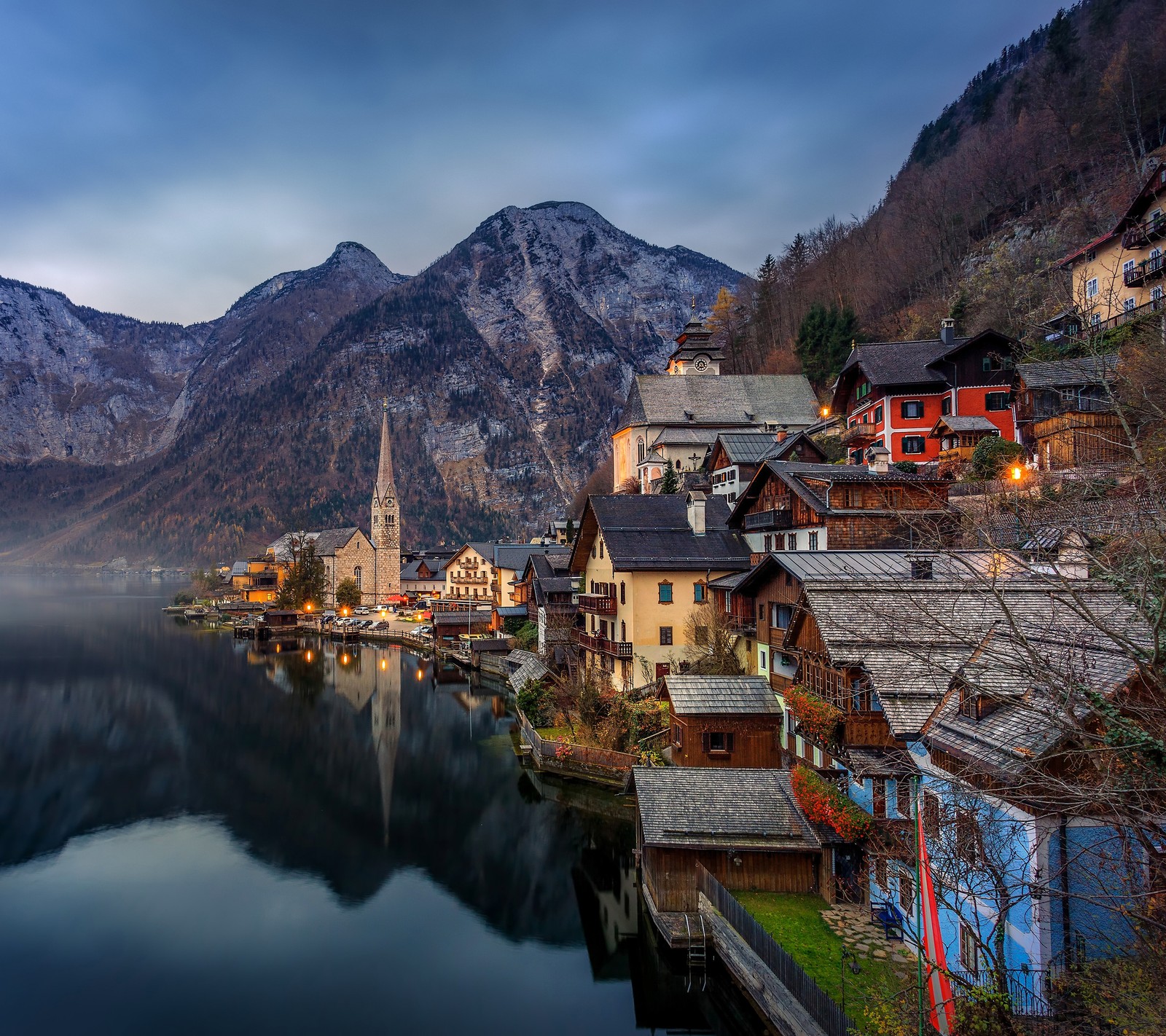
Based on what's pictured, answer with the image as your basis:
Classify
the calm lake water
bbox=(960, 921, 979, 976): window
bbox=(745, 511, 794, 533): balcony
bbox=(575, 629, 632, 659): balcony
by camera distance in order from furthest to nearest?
bbox=(575, 629, 632, 659): balcony < bbox=(745, 511, 794, 533): balcony < the calm lake water < bbox=(960, 921, 979, 976): window

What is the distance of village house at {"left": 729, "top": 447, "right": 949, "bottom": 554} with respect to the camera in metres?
27.0

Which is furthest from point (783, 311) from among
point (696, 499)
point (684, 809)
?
point (684, 809)

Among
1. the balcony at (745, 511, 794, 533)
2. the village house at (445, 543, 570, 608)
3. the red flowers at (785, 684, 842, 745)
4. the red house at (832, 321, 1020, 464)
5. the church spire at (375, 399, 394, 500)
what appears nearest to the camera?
the red flowers at (785, 684, 842, 745)

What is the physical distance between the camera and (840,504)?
90.4 ft

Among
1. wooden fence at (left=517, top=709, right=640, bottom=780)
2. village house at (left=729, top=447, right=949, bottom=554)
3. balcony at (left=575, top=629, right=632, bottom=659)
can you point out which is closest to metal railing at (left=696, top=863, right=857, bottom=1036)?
wooden fence at (left=517, top=709, right=640, bottom=780)

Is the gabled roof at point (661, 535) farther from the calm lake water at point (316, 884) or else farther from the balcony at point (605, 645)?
the calm lake water at point (316, 884)

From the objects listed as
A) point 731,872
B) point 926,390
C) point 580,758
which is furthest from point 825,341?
point 731,872

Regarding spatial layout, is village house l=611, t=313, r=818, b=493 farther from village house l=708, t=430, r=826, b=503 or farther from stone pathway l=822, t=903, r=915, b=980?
stone pathway l=822, t=903, r=915, b=980

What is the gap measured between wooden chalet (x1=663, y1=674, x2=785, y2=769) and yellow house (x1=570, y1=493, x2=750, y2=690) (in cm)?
922

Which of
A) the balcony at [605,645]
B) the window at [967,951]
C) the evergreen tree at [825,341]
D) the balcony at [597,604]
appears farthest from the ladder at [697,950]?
the evergreen tree at [825,341]

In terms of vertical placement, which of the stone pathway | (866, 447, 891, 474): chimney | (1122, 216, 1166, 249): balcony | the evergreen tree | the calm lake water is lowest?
the calm lake water

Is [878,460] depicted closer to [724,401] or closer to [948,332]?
[948,332]

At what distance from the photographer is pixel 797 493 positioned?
29203 mm

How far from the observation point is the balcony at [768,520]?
30422 millimetres
